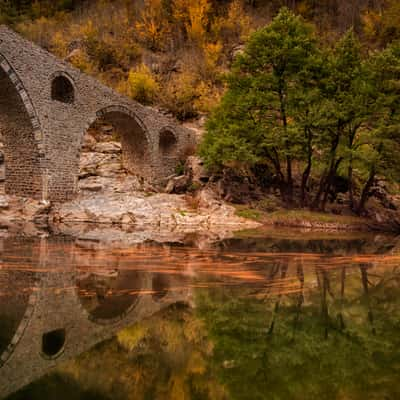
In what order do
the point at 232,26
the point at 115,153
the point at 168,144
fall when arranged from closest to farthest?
the point at 115,153, the point at 168,144, the point at 232,26

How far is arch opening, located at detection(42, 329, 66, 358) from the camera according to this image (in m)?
2.49

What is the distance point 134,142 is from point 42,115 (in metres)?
8.72

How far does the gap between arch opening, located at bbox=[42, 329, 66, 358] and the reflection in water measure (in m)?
0.02

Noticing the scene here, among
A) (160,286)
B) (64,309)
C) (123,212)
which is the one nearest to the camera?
(64,309)

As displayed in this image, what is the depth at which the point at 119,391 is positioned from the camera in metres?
2.02

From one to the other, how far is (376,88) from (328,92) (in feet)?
6.32

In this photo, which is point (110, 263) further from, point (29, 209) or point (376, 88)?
point (376, 88)

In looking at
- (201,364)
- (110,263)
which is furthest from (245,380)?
(110,263)

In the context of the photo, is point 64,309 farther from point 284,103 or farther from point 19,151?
point 284,103

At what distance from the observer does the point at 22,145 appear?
15.5 m

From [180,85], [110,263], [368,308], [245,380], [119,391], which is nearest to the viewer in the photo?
[119,391]

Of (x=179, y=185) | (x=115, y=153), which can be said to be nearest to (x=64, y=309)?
(x=179, y=185)

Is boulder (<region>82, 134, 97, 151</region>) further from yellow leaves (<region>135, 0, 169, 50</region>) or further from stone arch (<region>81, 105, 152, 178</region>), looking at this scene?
yellow leaves (<region>135, 0, 169, 50</region>)

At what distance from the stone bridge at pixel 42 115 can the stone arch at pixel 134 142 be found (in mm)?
2499
